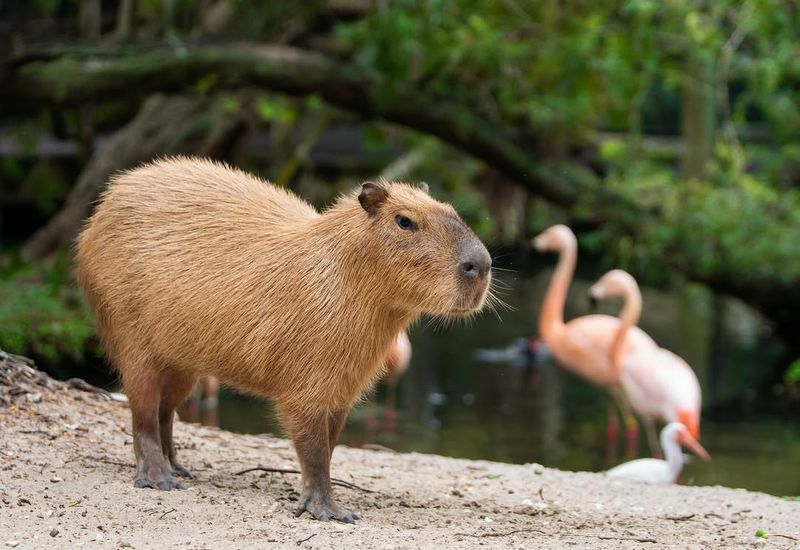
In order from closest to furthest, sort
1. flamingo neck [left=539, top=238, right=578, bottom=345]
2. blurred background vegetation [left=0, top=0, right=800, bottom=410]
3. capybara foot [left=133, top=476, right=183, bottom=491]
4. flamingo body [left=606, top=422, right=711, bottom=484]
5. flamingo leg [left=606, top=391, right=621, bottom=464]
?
capybara foot [left=133, top=476, right=183, bottom=491] < flamingo body [left=606, top=422, right=711, bottom=484] < flamingo leg [left=606, top=391, right=621, bottom=464] < blurred background vegetation [left=0, top=0, right=800, bottom=410] < flamingo neck [left=539, top=238, right=578, bottom=345]

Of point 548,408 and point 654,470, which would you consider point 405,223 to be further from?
point 548,408

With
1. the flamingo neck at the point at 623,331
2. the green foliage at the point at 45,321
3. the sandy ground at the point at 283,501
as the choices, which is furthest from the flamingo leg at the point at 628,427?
the green foliage at the point at 45,321

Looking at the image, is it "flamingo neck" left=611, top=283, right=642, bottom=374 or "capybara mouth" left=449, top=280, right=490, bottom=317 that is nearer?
"capybara mouth" left=449, top=280, right=490, bottom=317

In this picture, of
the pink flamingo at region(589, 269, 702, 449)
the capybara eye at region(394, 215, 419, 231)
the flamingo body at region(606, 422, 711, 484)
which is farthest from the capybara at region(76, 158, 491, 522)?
the pink flamingo at region(589, 269, 702, 449)

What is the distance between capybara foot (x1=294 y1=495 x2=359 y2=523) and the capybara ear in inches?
45.5

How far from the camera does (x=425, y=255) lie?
4469 mm

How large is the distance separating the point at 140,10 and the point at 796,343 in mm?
8801

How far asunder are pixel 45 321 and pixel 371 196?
606 cm

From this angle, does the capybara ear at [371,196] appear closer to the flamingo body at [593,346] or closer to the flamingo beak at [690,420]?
the flamingo beak at [690,420]

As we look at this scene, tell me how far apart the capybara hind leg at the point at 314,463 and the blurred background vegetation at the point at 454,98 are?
15.9 feet

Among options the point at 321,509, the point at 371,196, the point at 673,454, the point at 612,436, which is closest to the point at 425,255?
the point at 371,196

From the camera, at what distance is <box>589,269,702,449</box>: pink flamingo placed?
30.6 feet

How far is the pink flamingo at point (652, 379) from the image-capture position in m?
9.34

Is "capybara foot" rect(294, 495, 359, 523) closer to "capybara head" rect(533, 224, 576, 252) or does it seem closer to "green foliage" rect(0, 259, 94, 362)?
"green foliage" rect(0, 259, 94, 362)
